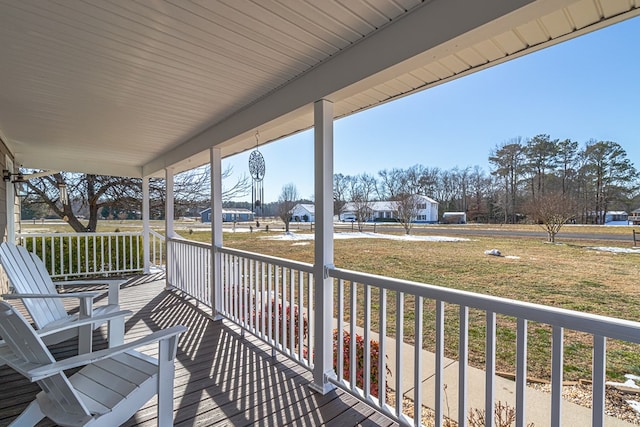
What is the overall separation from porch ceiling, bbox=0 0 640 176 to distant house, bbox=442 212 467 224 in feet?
5.67

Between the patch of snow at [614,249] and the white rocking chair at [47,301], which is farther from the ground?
the patch of snow at [614,249]

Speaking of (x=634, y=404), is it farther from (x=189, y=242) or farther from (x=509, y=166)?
(x=189, y=242)

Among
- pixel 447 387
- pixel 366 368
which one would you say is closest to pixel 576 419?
pixel 447 387

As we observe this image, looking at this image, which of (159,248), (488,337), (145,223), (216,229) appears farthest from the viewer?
(159,248)

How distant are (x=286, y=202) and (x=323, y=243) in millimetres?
2700

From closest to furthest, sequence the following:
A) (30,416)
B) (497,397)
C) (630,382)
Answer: (30,416) < (630,382) < (497,397)

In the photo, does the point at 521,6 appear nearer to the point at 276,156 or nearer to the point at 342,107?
the point at 342,107

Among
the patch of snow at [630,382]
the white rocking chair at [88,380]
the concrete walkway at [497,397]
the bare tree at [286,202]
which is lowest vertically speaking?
the concrete walkway at [497,397]

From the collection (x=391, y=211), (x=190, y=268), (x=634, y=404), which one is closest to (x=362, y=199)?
(x=391, y=211)

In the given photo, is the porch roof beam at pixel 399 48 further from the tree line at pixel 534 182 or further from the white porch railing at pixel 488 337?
the tree line at pixel 534 182

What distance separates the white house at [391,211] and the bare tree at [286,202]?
0.85 meters

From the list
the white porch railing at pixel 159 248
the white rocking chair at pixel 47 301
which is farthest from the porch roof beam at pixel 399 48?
the white porch railing at pixel 159 248

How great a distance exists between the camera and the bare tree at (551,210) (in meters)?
2.98

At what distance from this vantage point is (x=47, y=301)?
267 cm
